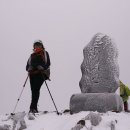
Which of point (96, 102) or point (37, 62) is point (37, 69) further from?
point (96, 102)

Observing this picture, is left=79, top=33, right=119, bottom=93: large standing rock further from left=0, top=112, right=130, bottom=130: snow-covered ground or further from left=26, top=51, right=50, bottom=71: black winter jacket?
left=0, top=112, right=130, bottom=130: snow-covered ground

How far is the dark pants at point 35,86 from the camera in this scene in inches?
427

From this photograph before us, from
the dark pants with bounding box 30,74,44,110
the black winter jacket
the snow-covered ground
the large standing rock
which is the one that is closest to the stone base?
the snow-covered ground

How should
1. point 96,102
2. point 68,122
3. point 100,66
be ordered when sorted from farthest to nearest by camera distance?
point 100,66 → point 96,102 → point 68,122

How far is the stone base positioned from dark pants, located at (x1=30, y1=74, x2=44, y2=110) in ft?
3.59

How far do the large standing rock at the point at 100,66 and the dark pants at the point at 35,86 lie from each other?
4.63 ft

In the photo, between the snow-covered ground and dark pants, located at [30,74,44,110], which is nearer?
the snow-covered ground

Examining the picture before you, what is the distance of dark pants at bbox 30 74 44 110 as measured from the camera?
35.6 feet

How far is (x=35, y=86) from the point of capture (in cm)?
1091

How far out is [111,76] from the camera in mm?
11156

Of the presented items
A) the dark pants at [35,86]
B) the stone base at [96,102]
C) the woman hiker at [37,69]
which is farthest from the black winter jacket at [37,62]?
the stone base at [96,102]

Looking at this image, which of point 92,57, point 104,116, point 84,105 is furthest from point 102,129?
point 92,57

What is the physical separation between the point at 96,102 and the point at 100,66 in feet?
5.57

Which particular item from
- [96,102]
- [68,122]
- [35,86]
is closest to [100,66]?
[96,102]
